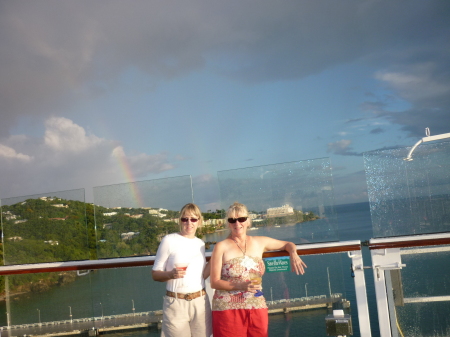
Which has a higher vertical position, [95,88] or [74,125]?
[95,88]

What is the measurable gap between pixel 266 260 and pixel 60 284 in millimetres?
1820

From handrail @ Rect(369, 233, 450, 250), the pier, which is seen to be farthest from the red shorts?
handrail @ Rect(369, 233, 450, 250)

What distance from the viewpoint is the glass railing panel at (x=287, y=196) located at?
337 cm

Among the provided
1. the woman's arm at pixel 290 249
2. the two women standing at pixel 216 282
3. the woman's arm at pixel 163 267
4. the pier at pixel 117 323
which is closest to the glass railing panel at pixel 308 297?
the pier at pixel 117 323

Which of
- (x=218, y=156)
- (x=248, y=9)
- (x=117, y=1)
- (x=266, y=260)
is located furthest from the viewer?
(x=218, y=156)

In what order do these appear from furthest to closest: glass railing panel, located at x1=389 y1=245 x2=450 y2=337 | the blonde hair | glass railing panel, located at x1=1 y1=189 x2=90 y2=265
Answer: glass railing panel, located at x1=1 y1=189 x2=90 y2=265
glass railing panel, located at x1=389 y1=245 x2=450 y2=337
the blonde hair

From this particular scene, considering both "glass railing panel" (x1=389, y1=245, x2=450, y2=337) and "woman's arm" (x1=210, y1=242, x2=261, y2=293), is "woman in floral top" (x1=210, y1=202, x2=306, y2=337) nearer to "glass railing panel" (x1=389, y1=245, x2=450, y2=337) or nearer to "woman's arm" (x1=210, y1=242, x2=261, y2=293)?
"woman's arm" (x1=210, y1=242, x2=261, y2=293)

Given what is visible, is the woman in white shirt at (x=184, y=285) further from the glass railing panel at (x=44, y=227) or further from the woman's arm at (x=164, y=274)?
the glass railing panel at (x=44, y=227)

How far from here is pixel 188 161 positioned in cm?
5322

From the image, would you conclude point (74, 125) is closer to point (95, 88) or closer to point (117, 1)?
point (95, 88)

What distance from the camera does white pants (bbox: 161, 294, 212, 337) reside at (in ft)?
8.15

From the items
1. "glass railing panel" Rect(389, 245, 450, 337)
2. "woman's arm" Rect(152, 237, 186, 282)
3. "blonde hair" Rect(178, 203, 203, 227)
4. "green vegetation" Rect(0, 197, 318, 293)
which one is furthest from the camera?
"green vegetation" Rect(0, 197, 318, 293)

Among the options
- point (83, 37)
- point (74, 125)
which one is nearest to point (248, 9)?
point (83, 37)

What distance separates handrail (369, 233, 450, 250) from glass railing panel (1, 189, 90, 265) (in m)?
2.43
